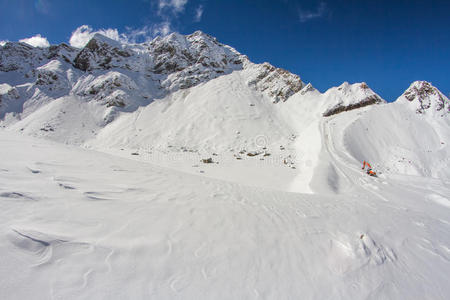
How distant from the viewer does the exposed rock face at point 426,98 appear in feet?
55.9

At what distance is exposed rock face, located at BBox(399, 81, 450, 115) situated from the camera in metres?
17.0

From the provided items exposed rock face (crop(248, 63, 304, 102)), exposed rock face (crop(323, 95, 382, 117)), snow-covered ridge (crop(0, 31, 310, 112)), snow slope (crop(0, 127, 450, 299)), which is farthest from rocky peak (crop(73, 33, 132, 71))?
snow slope (crop(0, 127, 450, 299))

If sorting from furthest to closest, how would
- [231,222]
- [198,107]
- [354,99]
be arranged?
[198,107] < [354,99] < [231,222]

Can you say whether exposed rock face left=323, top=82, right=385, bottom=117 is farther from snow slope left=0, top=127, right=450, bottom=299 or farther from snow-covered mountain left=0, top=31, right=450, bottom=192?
snow slope left=0, top=127, right=450, bottom=299

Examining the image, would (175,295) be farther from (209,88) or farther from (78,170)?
(209,88)

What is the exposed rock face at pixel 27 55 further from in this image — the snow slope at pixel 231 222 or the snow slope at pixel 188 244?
the snow slope at pixel 188 244

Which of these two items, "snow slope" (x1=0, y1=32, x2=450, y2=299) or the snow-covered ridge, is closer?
"snow slope" (x1=0, y1=32, x2=450, y2=299)

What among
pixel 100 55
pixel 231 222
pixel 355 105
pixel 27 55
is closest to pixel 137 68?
pixel 100 55

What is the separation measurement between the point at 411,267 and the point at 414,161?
50.2 feet

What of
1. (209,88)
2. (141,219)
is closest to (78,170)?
(141,219)

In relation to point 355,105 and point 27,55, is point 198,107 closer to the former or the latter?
point 355,105

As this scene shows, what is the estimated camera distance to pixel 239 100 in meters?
25.0

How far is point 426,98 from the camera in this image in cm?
1783

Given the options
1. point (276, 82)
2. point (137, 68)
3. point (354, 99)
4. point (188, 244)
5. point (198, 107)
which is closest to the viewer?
point (188, 244)
